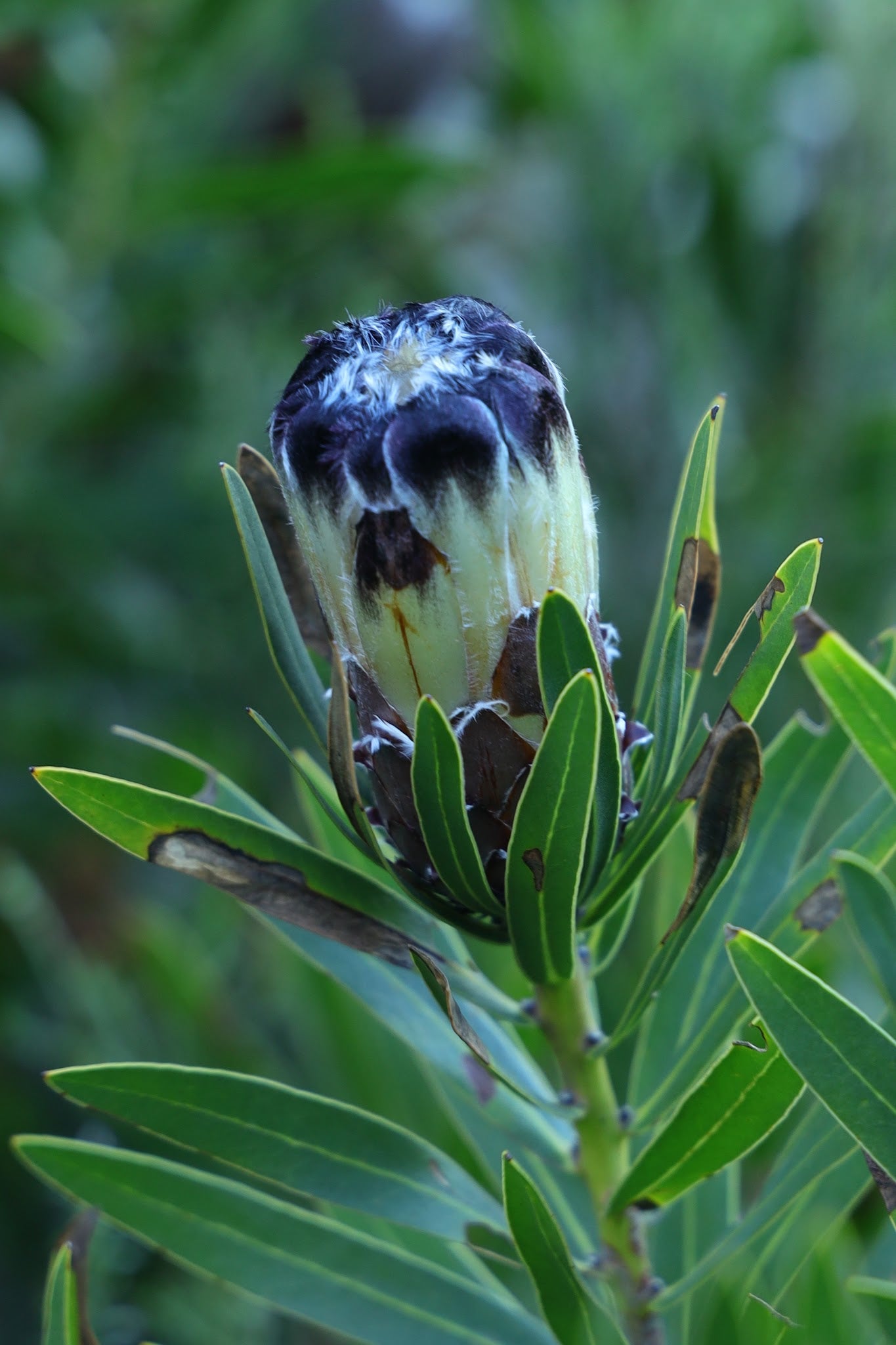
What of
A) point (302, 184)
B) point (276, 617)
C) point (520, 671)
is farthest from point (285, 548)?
point (302, 184)

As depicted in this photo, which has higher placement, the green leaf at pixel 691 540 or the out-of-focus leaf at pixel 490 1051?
the green leaf at pixel 691 540

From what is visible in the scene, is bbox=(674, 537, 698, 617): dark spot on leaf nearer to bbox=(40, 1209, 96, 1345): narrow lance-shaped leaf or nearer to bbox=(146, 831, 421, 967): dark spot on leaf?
bbox=(146, 831, 421, 967): dark spot on leaf

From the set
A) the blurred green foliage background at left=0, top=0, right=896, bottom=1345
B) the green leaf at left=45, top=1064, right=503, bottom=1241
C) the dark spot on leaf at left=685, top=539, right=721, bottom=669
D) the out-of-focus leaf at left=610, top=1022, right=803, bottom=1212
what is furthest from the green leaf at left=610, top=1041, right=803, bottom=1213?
the blurred green foliage background at left=0, top=0, right=896, bottom=1345

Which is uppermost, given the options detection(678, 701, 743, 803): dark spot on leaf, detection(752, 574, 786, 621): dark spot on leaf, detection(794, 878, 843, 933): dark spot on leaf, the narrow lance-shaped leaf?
detection(752, 574, 786, 621): dark spot on leaf

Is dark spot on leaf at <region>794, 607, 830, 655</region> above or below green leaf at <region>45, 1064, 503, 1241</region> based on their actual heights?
above

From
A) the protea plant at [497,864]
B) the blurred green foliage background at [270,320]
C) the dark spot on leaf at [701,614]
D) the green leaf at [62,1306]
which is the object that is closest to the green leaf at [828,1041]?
the protea plant at [497,864]

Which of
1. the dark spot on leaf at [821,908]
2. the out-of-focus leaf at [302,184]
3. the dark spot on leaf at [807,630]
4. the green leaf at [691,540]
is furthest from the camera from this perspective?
the out-of-focus leaf at [302,184]

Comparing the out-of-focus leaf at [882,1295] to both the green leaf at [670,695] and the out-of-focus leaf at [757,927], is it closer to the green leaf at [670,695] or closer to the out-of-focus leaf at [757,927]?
the out-of-focus leaf at [757,927]

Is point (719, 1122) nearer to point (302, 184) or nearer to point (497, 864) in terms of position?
point (497, 864)
